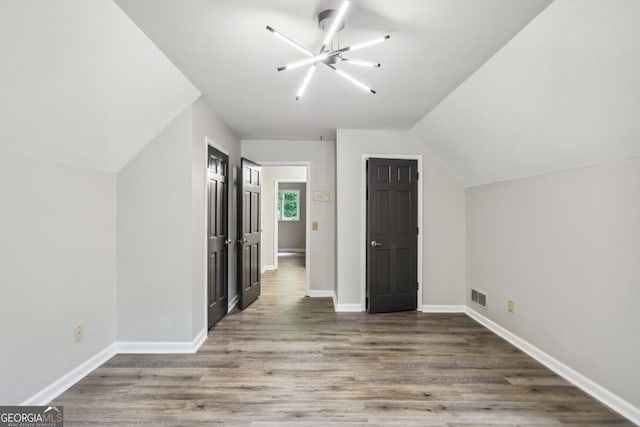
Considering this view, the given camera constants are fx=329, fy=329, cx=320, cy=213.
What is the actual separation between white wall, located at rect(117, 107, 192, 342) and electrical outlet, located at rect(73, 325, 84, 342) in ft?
1.50

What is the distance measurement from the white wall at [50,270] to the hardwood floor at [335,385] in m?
0.32

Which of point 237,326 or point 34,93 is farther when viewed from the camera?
point 237,326

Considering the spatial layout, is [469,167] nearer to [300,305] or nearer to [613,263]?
[613,263]

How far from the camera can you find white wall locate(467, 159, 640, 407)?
7.33 feet

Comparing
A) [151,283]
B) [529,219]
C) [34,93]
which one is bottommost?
[151,283]

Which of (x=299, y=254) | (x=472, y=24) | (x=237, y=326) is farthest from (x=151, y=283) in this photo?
(x=299, y=254)

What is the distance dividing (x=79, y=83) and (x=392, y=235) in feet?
11.9

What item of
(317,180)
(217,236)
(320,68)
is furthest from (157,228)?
(317,180)

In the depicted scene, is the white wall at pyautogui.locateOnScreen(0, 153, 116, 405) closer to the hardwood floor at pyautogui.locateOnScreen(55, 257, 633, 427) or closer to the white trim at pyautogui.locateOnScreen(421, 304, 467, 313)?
the hardwood floor at pyautogui.locateOnScreen(55, 257, 633, 427)

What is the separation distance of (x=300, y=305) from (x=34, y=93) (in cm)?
383

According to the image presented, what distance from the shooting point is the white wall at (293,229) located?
37.3 feet

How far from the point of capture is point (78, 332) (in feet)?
8.71

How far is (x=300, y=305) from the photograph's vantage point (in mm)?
4832

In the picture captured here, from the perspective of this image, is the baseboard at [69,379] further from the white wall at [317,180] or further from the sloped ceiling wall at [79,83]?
the white wall at [317,180]
